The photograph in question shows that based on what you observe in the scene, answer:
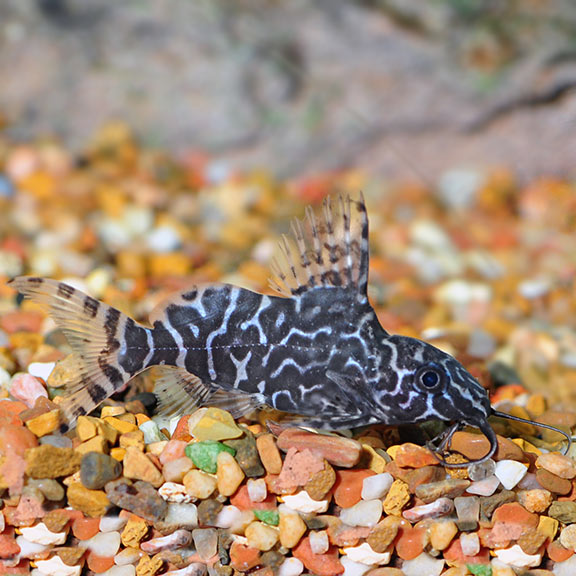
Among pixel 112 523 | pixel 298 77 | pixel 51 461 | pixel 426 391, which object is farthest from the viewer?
pixel 298 77

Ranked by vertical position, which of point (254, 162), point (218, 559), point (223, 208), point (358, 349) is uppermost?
point (254, 162)

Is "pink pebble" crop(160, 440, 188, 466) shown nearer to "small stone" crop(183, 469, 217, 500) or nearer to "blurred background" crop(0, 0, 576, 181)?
"small stone" crop(183, 469, 217, 500)

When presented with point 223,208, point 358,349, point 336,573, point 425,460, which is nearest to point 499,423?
point 425,460

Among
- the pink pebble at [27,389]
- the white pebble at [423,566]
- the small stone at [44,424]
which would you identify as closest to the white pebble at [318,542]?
the white pebble at [423,566]

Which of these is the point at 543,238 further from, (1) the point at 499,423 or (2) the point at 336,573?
(2) the point at 336,573

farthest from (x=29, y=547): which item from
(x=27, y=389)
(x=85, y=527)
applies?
(x=27, y=389)

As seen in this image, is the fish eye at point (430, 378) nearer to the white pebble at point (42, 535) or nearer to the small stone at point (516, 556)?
the small stone at point (516, 556)

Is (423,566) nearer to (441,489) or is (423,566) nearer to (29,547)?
(441,489)
